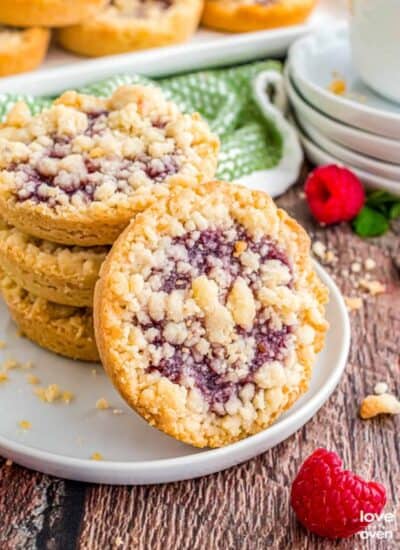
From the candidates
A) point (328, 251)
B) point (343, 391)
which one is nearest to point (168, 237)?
point (343, 391)

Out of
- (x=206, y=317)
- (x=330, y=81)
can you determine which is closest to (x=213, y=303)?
(x=206, y=317)

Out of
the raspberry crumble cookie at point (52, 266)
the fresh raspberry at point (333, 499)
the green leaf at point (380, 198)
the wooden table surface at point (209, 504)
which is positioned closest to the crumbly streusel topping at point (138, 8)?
the green leaf at point (380, 198)

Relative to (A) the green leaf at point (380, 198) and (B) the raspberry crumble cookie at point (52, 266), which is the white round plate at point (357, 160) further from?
(B) the raspberry crumble cookie at point (52, 266)

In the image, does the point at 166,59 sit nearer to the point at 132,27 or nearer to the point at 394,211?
the point at 132,27

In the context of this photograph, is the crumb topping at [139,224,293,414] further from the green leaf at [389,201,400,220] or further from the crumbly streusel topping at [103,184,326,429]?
the green leaf at [389,201,400,220]

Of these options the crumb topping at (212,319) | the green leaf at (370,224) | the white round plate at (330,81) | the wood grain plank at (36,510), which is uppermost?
the crumb topping at (212,319)

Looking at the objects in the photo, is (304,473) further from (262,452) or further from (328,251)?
(328,251)
